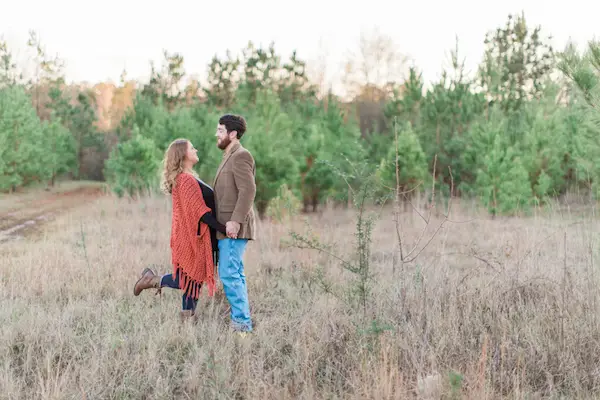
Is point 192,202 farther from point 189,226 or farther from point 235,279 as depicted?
point 235,279

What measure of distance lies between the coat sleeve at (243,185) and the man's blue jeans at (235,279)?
25 cm

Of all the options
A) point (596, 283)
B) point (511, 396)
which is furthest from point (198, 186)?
point (596, 283)

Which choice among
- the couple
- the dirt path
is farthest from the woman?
the dirt path

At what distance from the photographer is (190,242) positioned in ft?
13.5

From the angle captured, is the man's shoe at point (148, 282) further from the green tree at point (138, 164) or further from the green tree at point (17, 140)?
the green tree at point (17, 140)

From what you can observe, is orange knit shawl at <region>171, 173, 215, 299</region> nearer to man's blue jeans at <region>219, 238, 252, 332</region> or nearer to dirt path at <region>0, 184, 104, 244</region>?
man's blue jeans at <region>219, 238, 252, 332</region>

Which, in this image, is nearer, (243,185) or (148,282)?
(243,185)

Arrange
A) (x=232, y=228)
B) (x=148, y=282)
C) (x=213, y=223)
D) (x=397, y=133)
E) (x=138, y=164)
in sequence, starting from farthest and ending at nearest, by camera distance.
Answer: (x=138, y=164) → (x=397, y=133) → (x=148, y=282) → (x=213, y=223) → (x=232, y=228)

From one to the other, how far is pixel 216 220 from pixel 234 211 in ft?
0.71

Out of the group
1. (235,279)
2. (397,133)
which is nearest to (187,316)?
(235,279)

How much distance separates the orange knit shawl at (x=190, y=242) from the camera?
4031 mm

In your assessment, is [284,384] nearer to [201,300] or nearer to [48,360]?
[48,360]

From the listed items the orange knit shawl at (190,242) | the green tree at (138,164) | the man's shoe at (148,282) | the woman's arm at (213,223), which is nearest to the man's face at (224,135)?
the orange knit shawl at (190,242)

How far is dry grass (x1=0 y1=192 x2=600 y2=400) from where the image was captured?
3.15m
